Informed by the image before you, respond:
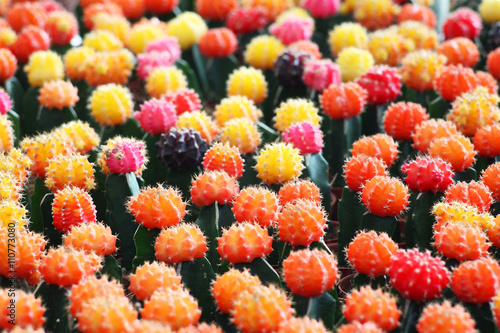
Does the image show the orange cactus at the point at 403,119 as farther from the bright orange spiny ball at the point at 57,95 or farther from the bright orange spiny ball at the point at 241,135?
the bright orange spiny ball at the point at 57,95

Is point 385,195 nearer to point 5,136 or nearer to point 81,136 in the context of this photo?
point 81,136

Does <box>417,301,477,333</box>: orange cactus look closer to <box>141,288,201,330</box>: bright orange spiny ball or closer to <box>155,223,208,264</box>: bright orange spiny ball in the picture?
<box>141,288,201,330</box>: bright orange spiny ball

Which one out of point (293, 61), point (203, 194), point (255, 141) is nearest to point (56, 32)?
point (293, 61)

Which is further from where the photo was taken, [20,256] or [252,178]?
[252,178]

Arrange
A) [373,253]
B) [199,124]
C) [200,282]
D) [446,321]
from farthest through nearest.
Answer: [199,124] < [200,282] < [373,253] < [446,321]

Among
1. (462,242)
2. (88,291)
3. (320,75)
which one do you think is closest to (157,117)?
(320,75)
